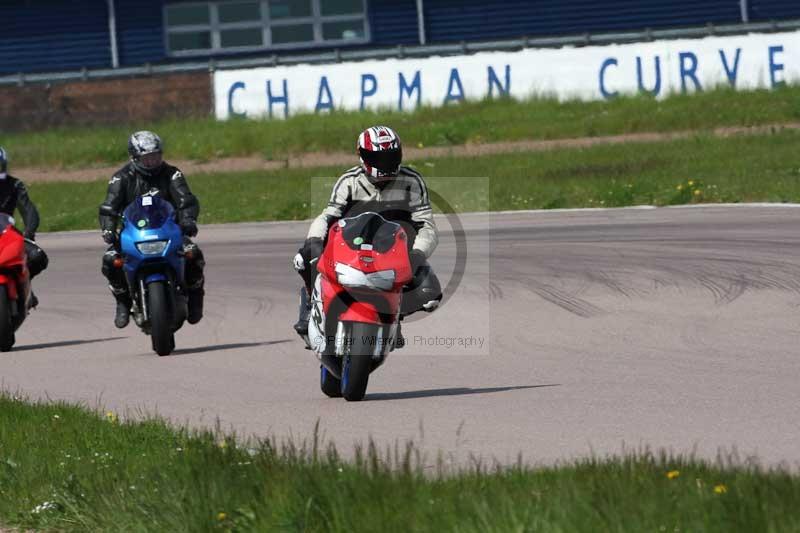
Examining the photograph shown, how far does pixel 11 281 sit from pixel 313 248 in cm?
453

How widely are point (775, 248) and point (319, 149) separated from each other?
56.5ft

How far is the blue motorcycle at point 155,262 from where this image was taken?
476 inches

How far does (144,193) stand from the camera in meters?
12.8

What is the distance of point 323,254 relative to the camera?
9336mm

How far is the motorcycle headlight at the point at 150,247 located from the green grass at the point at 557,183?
11799mm

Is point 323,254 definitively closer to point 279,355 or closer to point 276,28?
point 279,355

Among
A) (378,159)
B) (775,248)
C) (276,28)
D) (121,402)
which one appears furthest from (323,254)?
(276,28)

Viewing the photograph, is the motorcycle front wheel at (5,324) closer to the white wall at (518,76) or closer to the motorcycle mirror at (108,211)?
the motorcycle mirror at (108,211)

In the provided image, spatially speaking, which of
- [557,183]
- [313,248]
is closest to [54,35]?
[557,183]

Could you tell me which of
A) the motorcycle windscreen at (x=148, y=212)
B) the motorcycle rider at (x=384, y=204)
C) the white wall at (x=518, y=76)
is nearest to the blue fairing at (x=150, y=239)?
the motorcycle windscreen at (x=148, y=212)

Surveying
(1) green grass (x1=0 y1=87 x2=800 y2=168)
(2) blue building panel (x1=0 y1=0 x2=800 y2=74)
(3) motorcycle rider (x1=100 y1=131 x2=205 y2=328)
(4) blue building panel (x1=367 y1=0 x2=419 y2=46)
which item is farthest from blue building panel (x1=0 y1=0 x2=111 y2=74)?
(3) motorcycle rider (x1=100 y1=131 x2=205 y2=328)

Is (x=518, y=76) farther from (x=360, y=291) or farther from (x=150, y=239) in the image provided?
(x=360, y=291)

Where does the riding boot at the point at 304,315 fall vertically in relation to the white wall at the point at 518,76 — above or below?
below

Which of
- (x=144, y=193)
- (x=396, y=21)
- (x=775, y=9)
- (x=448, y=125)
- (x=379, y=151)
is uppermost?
(x=396, y=21)
